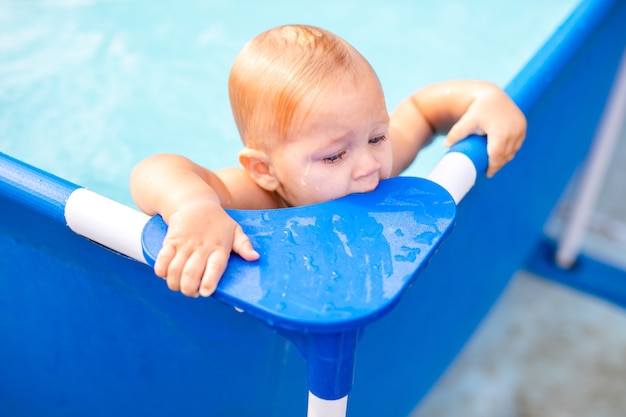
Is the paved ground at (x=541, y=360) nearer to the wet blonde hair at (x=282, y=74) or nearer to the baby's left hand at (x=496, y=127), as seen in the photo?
the baby's left hand at (x=496, y=127)

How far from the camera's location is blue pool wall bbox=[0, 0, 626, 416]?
2.47ft

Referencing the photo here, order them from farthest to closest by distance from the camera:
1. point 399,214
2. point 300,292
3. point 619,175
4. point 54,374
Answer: point 619,175
point 54,374
point 399,214
point 300,292

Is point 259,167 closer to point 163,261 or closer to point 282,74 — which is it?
point 282,74

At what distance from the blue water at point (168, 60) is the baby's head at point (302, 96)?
1.90 ft

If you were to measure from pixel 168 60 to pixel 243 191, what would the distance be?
0.84m

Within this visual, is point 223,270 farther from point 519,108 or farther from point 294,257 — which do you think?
point 519,108

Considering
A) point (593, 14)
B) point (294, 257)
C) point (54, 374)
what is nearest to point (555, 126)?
point (593, 14)

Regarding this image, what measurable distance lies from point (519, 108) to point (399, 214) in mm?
333

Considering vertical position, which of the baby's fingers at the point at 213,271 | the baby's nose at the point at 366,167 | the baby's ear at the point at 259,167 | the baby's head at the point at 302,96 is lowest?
the baby's ear at the point at 259,167

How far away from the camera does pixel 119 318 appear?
2.62 feet

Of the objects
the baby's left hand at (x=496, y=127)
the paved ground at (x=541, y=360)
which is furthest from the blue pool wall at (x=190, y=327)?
the paved ground at (x=541, y=360)

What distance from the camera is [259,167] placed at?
839mm

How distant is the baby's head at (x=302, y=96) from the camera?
2.45 ft

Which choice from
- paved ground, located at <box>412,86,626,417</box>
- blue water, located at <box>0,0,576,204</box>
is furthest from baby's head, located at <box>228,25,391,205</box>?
paved ground, located at <box>412,86,626,417</box>
